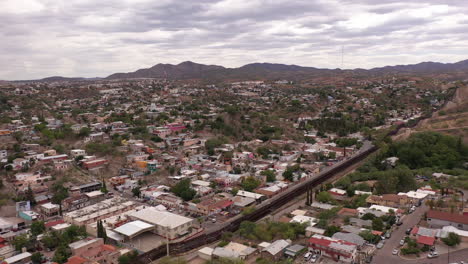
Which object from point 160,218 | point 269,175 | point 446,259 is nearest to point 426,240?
point 446,259

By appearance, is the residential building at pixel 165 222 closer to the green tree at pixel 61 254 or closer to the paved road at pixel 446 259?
the green tree at pixel 61 254

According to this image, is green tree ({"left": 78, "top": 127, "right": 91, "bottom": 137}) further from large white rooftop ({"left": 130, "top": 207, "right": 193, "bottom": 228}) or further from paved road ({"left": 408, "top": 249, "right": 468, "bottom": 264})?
paved road ({"left": 408, "top": 249, "right": 468, "bottom": 264})

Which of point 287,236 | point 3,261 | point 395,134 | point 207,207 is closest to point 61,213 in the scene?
point 3,261

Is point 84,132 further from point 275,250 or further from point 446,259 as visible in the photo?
point 446,259

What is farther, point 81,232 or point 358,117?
point 358,117

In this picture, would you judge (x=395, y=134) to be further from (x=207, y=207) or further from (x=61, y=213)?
(x=61, y=213)
